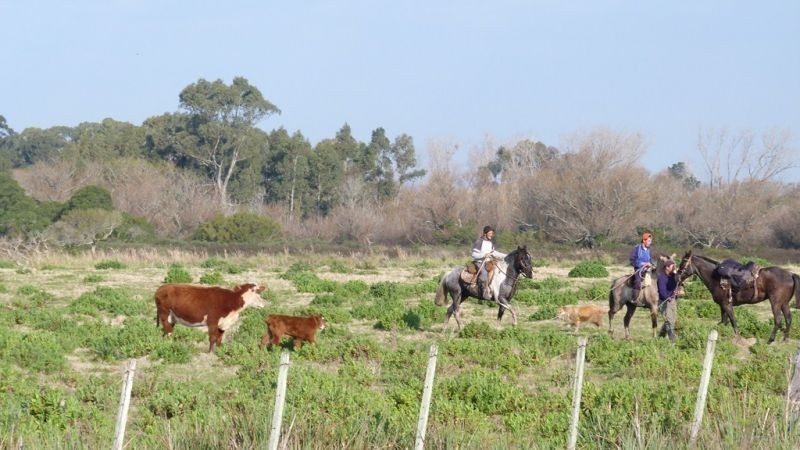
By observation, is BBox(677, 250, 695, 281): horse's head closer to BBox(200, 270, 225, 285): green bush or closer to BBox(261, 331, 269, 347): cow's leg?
BBox(261, 331, 269, 347): cow's leg

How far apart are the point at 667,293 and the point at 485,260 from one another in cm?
321

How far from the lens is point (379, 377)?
13602 mm

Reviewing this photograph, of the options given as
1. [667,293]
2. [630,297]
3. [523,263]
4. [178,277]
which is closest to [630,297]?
[630,297]

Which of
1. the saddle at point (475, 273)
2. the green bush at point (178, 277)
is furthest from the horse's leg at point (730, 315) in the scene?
the green bush at point (178, 277)

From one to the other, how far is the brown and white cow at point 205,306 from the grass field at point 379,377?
41cm

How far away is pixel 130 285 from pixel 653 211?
131 ft

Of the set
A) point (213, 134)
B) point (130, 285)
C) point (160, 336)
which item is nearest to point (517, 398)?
point (160, 336)

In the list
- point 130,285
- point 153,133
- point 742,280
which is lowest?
point 130,285

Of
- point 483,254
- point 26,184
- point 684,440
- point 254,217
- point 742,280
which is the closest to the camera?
point 684,440

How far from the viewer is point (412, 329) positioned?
18578mm

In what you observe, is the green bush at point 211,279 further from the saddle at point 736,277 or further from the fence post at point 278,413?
the fence post at point 278,413

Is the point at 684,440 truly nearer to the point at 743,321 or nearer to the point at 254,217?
the point at 743,321

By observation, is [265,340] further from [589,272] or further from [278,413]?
[589,272]

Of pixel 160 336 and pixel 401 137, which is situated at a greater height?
pixel 401 137
